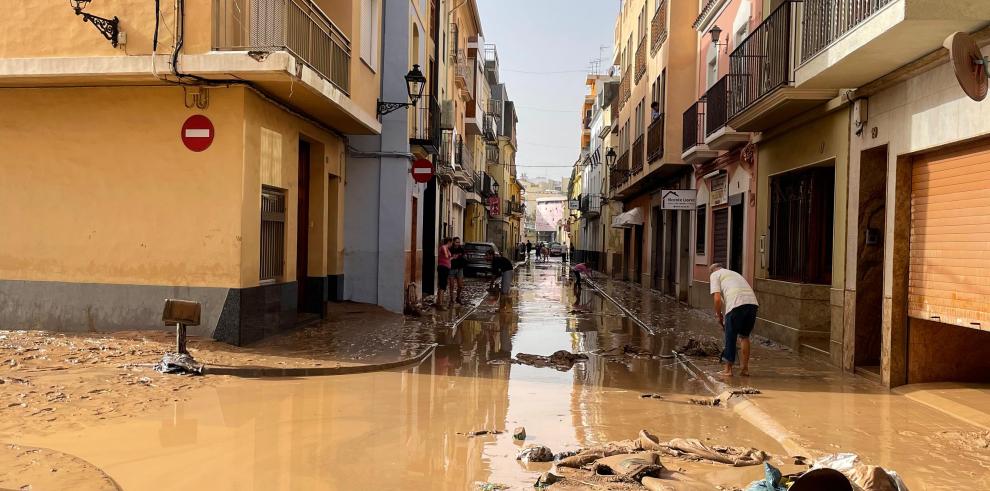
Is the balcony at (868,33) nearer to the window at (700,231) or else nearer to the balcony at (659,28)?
the window at (700,231)

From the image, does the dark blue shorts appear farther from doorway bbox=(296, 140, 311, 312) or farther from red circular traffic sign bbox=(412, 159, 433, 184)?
red circular traffic sign bbox=(412, 159, 433, 184)

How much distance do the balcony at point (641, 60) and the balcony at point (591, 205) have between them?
21646 mm

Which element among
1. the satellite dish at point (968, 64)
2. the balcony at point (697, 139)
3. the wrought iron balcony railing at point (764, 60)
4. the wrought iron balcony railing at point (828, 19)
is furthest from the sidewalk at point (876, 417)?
the balcony at point (697, 139)

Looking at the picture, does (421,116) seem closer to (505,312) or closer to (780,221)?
(505,312)

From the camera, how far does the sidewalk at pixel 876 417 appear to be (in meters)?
6.00

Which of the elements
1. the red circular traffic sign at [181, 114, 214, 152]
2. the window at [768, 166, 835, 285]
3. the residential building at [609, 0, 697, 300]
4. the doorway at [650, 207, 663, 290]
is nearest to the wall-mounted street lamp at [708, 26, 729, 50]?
the residential building at [609, 0, 697, 300]

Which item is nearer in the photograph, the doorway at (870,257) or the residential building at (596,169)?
the doorway at (870,257)

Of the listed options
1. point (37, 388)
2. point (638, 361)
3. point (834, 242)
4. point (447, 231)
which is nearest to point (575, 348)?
point (638, 361)

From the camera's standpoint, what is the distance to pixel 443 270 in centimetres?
1956

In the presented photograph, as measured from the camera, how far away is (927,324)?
9281 millimetres

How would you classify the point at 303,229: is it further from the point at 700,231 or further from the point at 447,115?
the point at 700,231

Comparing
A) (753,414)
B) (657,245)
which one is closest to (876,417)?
(753,414)

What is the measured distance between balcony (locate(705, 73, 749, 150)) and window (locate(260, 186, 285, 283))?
8711 millimetres

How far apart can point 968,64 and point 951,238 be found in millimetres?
2181
